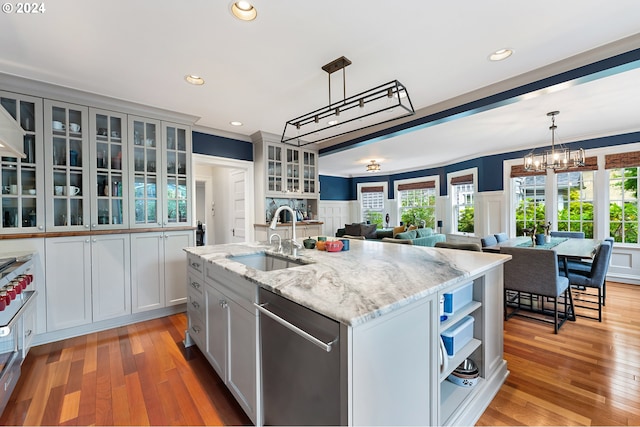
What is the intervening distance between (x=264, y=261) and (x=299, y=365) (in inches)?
49.7

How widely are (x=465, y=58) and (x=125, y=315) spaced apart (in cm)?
435

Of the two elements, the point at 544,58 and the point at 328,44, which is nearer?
the point at 328,44

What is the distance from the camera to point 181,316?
10.9 ft

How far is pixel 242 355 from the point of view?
62.3 inches

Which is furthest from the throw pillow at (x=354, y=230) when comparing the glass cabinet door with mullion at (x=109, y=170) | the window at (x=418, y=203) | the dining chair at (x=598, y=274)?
the glass cabinet door with mullion at (x=109, y=170)

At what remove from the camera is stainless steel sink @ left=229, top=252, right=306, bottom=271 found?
214 centimetres

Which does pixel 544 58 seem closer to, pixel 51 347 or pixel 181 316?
pixel 181 316

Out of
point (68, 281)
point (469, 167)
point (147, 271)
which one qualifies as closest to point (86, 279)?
point (68, 281)

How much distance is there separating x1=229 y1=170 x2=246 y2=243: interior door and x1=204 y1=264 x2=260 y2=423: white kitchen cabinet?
9.28 feet

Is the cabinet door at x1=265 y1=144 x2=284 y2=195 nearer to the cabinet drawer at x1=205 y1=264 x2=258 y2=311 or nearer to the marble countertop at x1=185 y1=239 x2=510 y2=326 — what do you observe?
the marble countertop at x1=185 y1=239 x2=510 y2=326

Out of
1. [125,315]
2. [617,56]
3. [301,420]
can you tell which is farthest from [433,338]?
[125,315]

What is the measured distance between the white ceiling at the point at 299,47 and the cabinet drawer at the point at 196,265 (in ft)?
5.51

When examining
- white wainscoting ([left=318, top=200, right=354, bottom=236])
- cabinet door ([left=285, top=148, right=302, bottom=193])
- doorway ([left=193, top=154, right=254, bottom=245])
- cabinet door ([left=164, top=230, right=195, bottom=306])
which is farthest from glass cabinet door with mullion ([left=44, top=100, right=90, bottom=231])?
white wainscoting ([left=318, top=200, right=354, bottom=236])

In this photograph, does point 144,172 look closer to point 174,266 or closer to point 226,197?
point 174,266
